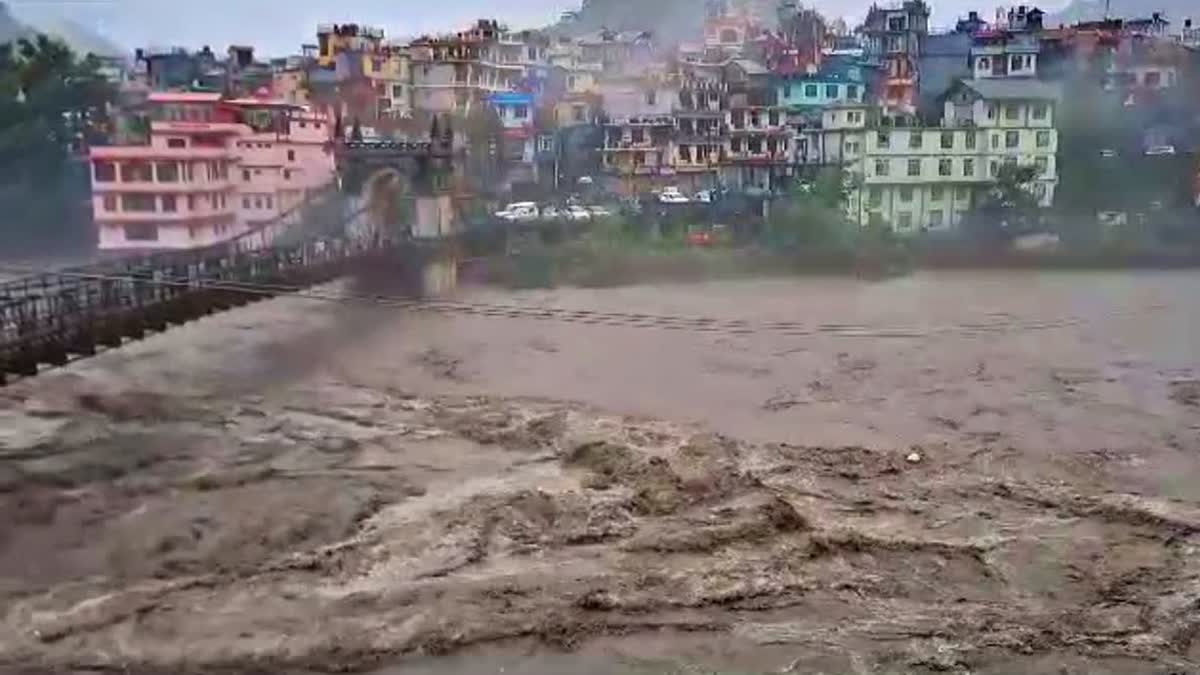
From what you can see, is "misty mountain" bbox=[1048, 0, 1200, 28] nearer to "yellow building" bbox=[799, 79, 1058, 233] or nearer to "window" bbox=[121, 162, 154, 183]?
"yellow building" bbox=[799, 79, 1058, 233]

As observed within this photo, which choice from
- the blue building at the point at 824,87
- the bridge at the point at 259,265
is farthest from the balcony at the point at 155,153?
the blue building at the point at 824,87

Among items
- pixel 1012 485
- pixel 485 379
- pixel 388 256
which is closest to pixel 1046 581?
pixel 1012 485

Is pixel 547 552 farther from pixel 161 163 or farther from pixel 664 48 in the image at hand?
pixel 664 48

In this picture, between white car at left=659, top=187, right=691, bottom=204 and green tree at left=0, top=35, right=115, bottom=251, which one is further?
white car at left=659, top=187, right=691, bottom=204

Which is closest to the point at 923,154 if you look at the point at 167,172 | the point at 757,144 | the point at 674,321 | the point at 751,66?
the point at 757,144

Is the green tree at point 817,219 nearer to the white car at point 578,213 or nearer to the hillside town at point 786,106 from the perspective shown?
the hillside town at point 786,106

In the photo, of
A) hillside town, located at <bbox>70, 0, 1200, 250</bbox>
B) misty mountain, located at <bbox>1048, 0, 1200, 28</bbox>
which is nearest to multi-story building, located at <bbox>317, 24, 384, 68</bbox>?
hillside town, located at <bbox>70, 0, 1200, 250</bbox>

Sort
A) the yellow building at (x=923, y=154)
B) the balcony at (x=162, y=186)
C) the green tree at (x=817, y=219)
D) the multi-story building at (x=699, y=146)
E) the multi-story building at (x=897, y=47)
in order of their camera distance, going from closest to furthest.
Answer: the balcony at (x=162, y=186)
the green tree at (x=817, y=219)
the yellow building at (x=923, y=154)
the multi-story building at (x=699, y=146)
the multi-story building at (x=897, y=47)
